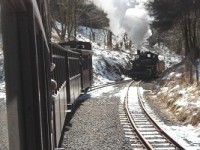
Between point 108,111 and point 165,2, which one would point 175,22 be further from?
point 108,111

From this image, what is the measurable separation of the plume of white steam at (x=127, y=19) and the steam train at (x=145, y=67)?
54.3 feet

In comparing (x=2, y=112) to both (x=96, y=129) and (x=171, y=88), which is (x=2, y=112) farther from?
(x=171, y=88)

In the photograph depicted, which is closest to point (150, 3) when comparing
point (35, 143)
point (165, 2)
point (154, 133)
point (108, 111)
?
point (165, 2)

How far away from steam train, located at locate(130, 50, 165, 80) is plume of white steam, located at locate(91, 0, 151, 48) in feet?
54.3

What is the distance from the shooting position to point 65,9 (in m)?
38.4

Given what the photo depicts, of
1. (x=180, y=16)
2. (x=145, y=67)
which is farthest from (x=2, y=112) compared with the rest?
(x=145, y=67)

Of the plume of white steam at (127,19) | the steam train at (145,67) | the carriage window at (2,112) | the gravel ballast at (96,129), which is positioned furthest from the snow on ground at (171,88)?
the plume of white steam at (127,19)

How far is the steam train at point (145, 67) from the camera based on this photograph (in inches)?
1497

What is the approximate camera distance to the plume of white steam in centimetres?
5894

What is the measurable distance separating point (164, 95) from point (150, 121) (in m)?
7.91

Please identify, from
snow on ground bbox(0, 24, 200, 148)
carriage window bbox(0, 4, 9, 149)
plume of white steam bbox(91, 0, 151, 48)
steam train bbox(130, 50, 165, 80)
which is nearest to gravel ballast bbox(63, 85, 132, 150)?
snow on ground bbox(0, 24, 200, 148)

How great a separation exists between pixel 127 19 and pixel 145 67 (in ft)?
77.0

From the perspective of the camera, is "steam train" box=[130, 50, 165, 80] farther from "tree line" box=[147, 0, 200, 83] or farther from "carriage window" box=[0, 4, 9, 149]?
"carriage window" box=[0, 4, 9, 149]

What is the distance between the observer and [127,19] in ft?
199
